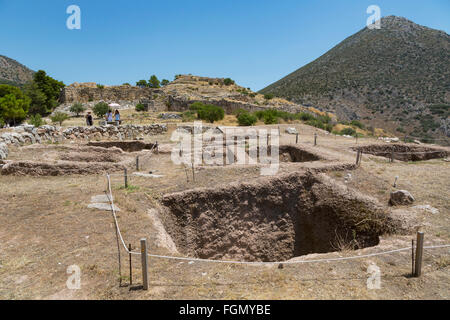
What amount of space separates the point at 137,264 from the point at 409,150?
15362mm

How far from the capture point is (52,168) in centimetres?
905

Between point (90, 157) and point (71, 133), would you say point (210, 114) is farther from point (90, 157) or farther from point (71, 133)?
point (90, 157)

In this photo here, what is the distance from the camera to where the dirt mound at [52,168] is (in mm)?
8805

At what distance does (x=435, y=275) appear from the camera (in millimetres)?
4195

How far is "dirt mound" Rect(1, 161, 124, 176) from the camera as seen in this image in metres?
8.80

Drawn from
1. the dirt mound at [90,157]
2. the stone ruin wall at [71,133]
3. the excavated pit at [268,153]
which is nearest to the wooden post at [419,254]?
the excavated pit at [268,153]

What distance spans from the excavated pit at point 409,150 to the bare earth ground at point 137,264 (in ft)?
23.4

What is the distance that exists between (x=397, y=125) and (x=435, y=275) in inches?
1487

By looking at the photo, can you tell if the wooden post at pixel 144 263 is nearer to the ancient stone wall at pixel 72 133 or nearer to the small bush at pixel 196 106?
the ancient stone wall at pixel 72 133

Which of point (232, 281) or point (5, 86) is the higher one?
point (5, 86)
